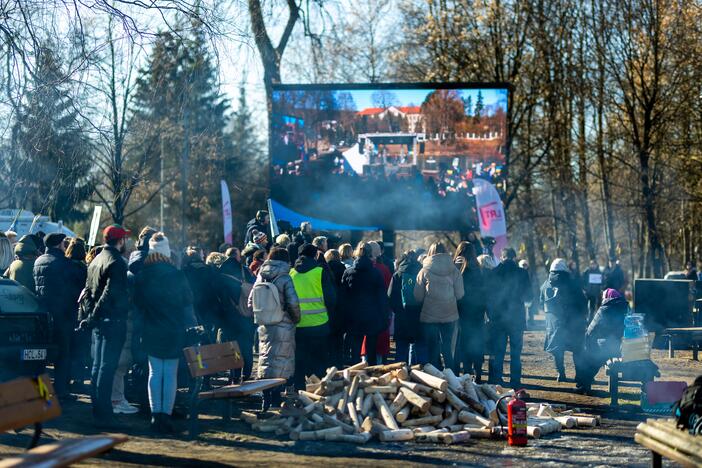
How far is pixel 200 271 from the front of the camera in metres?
13.2

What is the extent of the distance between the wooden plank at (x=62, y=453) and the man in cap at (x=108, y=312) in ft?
11.7

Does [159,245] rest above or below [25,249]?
below

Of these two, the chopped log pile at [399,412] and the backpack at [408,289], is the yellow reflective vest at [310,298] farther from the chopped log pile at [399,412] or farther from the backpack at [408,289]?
the backpack at [408,289]

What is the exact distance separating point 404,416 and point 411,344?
3389 millimetres

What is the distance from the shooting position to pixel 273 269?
1169 centimetres

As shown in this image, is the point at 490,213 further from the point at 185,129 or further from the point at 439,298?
the point at 439,298

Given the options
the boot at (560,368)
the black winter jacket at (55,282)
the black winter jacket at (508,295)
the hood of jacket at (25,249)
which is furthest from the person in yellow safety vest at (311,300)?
the boot at (560,368)

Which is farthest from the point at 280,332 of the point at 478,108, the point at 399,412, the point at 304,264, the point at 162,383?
the point at 478,108

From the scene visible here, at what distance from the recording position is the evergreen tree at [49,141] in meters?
11.2


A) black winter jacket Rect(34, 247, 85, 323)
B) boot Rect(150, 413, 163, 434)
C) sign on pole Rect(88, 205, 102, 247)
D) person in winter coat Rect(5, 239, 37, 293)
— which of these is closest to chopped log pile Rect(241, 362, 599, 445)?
boot Rect(150, 413, 163, 434)

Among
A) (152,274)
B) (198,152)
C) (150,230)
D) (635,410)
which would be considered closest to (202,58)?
(150,230)

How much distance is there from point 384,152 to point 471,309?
1100 centimetres

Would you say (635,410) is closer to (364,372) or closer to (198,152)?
(364,372)

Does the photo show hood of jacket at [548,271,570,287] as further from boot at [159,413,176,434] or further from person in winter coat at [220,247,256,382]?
boot at [159,413,176,434]
